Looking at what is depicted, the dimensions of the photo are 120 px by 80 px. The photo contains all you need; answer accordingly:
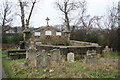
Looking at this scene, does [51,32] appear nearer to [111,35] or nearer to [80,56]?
[111,35]

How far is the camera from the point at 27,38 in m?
17.5

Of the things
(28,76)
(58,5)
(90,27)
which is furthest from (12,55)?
(90,27)

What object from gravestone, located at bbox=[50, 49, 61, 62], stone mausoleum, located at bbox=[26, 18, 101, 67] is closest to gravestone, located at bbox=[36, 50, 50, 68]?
stone mausoleum, located at bbox=[26, 18, 101, 67]

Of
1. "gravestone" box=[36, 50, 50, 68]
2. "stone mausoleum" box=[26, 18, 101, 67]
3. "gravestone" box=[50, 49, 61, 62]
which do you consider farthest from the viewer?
"gravestone" box=[50, 49, 61, 62]

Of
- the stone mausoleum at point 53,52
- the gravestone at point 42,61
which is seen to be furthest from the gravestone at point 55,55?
the gravestone at point 42,61

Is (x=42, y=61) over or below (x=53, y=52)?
below

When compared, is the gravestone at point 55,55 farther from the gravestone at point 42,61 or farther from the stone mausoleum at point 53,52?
the gravestone at point 42,61

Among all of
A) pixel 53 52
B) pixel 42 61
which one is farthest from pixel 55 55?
pixel 42 61

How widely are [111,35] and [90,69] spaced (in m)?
11.3

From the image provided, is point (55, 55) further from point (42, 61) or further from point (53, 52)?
point (42, 61)

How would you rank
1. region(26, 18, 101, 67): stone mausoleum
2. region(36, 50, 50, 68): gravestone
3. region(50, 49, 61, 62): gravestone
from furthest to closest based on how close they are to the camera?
region(50, 49, 61, 62): gravestone
region(26, 18, 101, 67): stone mausoleum
region(36, 50, 50, 68): gravestone

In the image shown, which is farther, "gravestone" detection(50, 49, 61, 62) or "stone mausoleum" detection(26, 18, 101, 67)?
"gravestone" detection(50, 49, 61, 62)

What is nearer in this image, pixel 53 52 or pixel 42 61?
pixel 42 61

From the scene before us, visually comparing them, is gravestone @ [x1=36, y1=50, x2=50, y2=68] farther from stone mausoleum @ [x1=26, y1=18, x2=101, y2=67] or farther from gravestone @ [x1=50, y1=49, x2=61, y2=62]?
gravestone @ [x1=50, y1=49, x2=61, y2=62]
